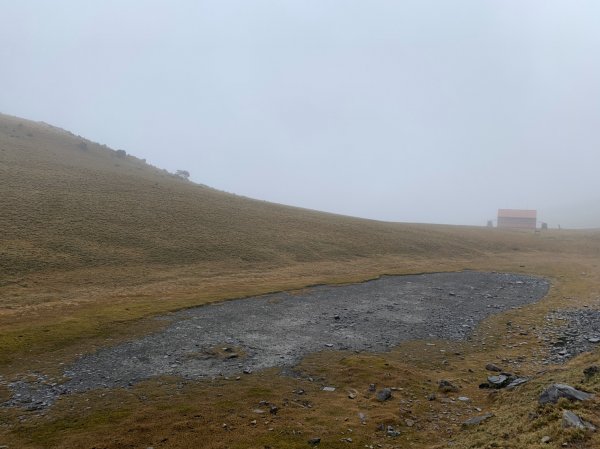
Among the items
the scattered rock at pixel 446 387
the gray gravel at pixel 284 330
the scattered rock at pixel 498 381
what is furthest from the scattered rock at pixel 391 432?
the gray gravel at pixel 284 330

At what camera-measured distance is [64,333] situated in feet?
81.3

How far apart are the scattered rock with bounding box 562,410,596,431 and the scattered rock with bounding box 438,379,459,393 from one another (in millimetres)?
6195

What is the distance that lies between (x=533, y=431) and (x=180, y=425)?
11.1 meters

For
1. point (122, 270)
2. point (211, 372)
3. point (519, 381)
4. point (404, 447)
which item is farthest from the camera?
point (122, 270)

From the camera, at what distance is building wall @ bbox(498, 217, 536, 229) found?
156 metres

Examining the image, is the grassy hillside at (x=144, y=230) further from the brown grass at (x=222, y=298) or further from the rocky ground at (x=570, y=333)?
the rocky ground at (x=570, y=333)

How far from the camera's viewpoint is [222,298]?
3500cm

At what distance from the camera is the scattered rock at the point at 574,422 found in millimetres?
11109

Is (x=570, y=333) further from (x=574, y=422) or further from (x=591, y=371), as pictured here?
(x=574, y=422)

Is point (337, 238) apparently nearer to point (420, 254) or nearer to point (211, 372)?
point (420, 254)

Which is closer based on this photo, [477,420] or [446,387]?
[477,420]

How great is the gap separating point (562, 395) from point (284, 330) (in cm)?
1658

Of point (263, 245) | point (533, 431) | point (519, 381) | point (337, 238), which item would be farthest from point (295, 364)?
point (337, 238)

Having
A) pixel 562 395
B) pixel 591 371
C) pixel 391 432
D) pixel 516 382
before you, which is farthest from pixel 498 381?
pixel 391 432
